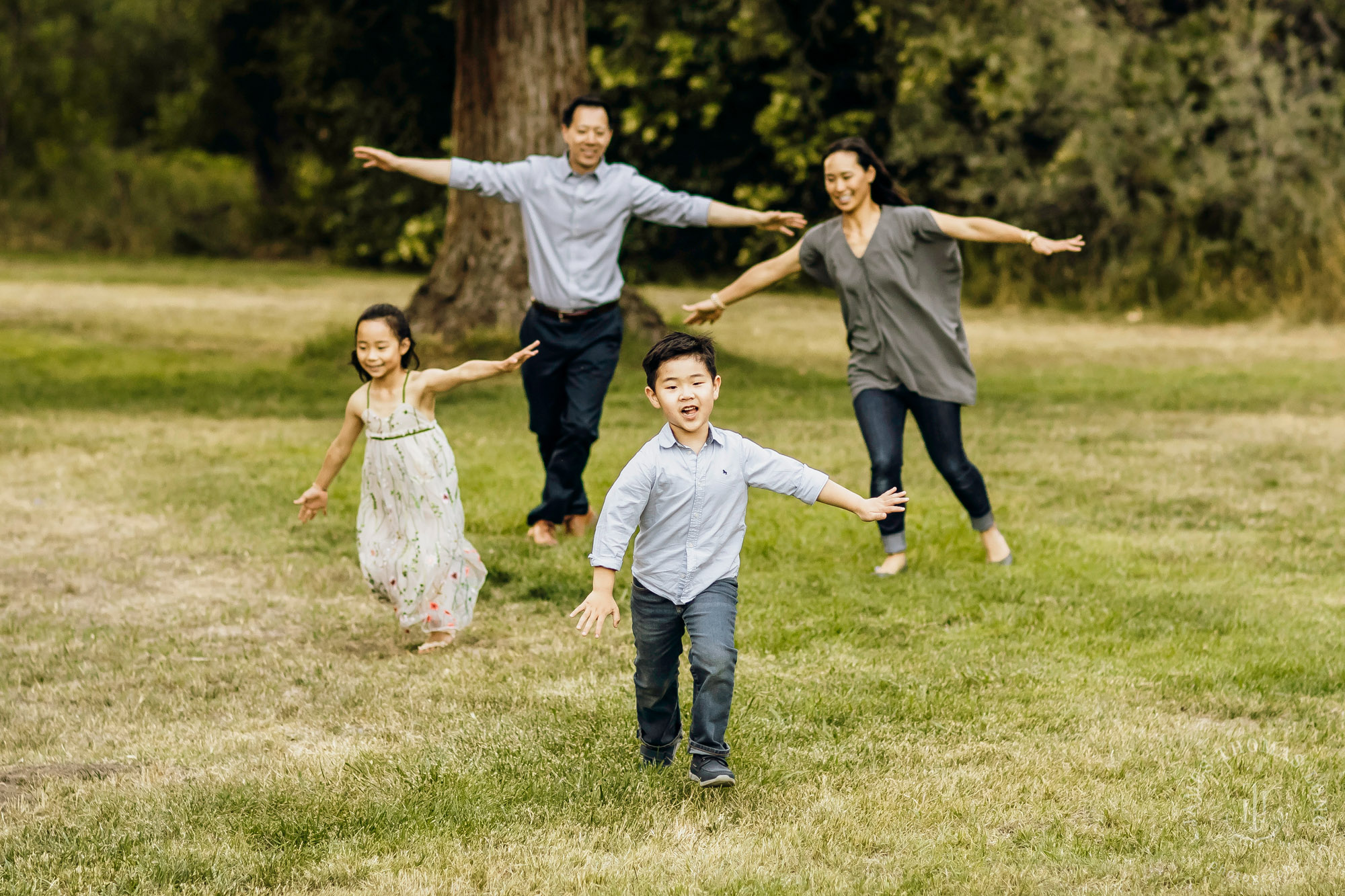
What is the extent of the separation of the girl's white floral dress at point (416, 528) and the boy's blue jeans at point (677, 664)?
1.49 metres

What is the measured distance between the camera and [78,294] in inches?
955

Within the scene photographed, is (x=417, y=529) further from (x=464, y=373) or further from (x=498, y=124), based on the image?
(x=498, y=124)

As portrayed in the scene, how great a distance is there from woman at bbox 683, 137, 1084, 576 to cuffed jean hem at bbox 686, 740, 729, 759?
2777 mm

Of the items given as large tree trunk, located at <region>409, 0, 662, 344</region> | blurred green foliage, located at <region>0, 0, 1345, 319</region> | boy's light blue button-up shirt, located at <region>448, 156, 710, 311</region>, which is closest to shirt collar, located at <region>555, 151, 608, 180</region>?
boy's light blue button-up shirt, located at <region>448, 156, 710, 311</region>

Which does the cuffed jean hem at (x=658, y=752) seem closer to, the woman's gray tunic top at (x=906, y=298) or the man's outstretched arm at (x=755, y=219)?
the woman's gray tunic top at (x=906, y=298)

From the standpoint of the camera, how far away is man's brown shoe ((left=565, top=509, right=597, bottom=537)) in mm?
8117

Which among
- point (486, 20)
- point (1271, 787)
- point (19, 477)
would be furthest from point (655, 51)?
point (1271, 787)

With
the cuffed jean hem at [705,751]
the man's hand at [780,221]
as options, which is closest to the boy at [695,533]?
the cuffed jean hem at [705,751]

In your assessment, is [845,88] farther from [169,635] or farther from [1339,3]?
[169,635]

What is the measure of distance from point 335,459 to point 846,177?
2491 mm

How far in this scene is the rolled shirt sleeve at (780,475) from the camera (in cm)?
458

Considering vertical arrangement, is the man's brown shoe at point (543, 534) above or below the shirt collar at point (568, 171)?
below

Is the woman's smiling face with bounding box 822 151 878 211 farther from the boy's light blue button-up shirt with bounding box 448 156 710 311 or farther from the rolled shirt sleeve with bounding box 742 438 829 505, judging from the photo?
the rolled shirt sleeve with bounding box 742 438 829 505

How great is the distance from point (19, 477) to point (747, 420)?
17.4ft
